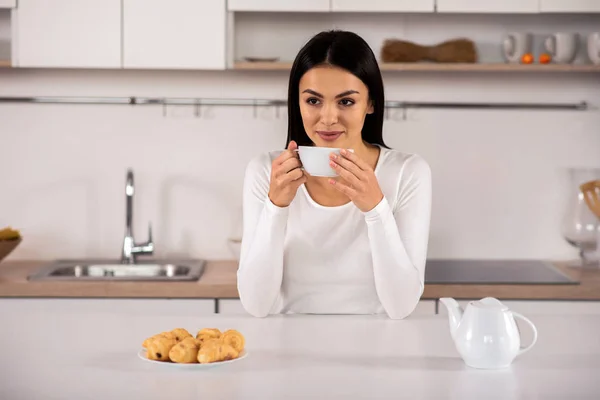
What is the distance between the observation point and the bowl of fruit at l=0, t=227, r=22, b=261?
330cm

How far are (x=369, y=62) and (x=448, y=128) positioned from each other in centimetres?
154

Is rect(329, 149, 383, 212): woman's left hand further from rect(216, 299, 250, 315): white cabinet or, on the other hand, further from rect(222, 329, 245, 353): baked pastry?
rect(216, 299, 250, 315): white cabinet

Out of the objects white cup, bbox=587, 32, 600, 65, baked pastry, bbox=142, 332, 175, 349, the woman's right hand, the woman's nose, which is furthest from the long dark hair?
white cup, bbox=587, 32, 600, 65

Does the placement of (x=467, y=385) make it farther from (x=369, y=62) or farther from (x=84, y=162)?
(x=84, y=162)

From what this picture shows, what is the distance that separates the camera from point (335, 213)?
2.28 m

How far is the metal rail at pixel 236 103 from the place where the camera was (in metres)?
3.62

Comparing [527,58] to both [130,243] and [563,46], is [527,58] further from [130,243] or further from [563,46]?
[130,243]

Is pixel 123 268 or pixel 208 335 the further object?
pixel 123 268

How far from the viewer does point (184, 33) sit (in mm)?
3334

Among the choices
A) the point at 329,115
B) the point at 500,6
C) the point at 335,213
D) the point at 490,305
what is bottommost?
the point at 490,305

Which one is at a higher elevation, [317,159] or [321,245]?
[317,159]

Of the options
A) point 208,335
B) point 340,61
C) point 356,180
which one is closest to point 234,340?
point 208,335

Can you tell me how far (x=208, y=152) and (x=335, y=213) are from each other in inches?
59.2

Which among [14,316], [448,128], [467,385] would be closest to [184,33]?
[448,128]
